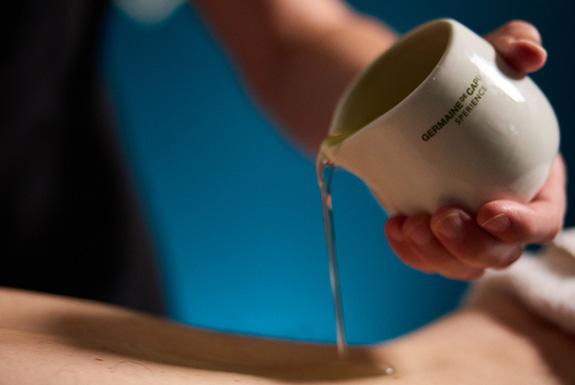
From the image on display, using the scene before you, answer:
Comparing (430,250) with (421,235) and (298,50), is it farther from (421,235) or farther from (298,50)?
(298,50)

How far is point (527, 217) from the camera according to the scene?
0.55m

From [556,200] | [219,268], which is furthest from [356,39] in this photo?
[219,268]

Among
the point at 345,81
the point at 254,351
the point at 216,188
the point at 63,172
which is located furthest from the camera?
the point at 216,188

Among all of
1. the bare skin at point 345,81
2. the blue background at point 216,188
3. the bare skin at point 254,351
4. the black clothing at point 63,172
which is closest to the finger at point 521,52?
the bare skin at point 345,81

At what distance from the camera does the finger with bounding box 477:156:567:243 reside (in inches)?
21.0

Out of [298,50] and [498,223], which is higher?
[498,223]

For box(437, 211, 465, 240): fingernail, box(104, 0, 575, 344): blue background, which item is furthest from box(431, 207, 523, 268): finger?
box(104, 0, 575, 344): blue background

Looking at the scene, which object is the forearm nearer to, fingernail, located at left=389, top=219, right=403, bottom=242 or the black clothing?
the black clothing

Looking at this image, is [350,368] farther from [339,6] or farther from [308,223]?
[308,223]

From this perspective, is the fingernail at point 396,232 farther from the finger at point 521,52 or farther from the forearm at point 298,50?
the forearm at point 298,50

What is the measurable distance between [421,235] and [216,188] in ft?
4.55

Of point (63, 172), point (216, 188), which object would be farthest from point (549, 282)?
point (216, 188)

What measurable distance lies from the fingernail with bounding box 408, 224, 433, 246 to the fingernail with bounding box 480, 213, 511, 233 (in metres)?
0.04

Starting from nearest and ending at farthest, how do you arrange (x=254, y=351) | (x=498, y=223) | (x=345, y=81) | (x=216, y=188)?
(x=498, y=223) < (x=254, y=351) < (x=345, y=81) < (x=216, y=188)
